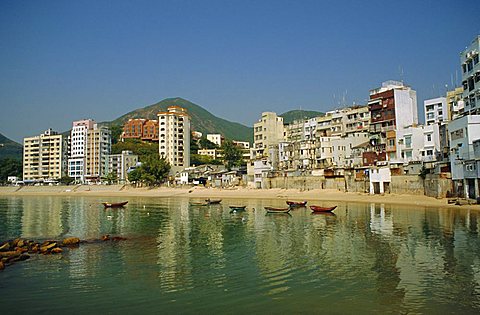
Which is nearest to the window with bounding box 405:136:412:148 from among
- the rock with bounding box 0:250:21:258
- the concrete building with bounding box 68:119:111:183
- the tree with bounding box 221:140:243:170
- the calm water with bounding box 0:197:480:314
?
the calm water with bounding box 0:197:480:314

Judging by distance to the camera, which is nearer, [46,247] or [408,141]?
[46,247]

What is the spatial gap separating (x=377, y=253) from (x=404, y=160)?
155 feet

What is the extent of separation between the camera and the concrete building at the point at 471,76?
58.5 meters

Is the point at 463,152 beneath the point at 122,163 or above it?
beneath

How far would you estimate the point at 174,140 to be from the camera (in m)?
144

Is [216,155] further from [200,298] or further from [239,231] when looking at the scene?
[200,298]

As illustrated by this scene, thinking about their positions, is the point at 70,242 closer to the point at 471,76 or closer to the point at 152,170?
the point at 471,76

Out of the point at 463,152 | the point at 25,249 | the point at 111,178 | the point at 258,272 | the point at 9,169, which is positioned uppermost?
the point at 9,169

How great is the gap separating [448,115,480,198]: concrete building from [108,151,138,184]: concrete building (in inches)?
3963

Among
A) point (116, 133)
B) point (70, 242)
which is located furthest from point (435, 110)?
point (116, 133)

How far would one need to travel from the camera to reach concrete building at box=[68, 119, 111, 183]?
14438cm

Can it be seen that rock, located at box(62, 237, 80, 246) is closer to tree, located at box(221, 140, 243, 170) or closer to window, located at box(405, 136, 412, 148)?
window, located at box(405, 136, 412, 148)

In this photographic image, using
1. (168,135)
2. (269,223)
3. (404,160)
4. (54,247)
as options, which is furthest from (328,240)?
(168,135)

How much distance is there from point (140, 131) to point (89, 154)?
31.4 m
